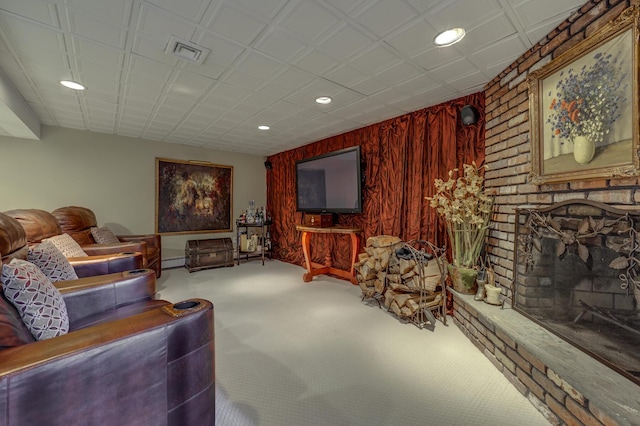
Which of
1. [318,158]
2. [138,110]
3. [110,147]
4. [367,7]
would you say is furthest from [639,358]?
[110,147]

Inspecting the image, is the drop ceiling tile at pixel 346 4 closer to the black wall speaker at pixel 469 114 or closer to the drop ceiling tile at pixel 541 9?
the drop ceiling tile at pixel 541 9

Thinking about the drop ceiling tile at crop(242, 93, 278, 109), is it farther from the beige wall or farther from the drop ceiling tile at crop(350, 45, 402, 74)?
the beige wall

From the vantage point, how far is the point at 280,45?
180cm

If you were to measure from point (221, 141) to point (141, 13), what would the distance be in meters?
3.03

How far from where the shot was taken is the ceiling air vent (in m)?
1.74

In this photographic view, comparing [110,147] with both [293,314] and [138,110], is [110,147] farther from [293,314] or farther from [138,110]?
[293,314]

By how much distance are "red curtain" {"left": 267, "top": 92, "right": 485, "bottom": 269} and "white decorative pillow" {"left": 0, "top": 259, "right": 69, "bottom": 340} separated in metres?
2.95

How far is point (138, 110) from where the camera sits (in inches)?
119

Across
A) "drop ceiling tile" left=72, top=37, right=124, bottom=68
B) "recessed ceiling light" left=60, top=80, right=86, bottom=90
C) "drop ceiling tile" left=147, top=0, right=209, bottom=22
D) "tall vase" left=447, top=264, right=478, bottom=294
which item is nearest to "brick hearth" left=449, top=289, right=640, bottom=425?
"tall vase" left=447, top=264, right=478, bottom=294

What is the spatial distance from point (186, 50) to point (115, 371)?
1.91m

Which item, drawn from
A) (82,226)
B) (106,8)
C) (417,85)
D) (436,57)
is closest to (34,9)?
(106,8)

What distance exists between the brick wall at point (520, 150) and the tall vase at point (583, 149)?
13 centimetres

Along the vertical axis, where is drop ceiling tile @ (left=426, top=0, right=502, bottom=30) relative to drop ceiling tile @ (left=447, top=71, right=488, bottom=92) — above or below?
below

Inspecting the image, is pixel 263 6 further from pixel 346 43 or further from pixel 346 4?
pixel 346 43
